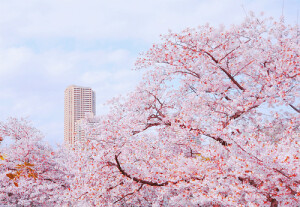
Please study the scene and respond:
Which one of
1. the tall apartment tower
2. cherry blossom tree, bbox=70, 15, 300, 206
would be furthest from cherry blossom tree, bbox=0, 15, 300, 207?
the tall apartment tower

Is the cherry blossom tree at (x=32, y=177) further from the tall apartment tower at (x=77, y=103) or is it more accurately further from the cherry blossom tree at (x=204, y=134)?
the tall apartment tower at (x=77, y=103)

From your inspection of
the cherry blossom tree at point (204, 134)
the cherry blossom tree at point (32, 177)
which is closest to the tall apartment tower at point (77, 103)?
the cherry blossom tree at point (32, 177)

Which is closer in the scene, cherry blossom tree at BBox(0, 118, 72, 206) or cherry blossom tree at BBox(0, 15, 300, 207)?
cherry blossom tree at BBox(0, 15, 300, 207)

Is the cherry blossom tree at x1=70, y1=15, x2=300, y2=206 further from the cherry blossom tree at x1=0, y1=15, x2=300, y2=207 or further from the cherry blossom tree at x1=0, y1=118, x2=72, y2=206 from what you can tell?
the cherry blossom tree at x1=0, y1=118, x2=72, y2=206

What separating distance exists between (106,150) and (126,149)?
574 mm

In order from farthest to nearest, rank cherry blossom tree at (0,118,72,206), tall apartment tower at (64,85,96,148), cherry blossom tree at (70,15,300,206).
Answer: tall apartment tower at (64,85,96,148) < cherry blossom tree at (0,118,72,206) < cherry blossom tree at (70,15,300,206)

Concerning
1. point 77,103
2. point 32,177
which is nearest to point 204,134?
point 32,177

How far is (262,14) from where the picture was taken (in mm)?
10625

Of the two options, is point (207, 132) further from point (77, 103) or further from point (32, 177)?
point (77, 103)

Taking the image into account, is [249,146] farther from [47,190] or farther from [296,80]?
[47,190]

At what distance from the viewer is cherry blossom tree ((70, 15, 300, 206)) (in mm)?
6383

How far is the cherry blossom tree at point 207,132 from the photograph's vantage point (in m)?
6.38

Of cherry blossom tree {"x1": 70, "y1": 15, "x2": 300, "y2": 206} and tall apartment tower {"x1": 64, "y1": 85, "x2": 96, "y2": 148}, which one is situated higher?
tall apartment tower {"x1": 64, "y1": 85, "x2": 96, "y2": 148}

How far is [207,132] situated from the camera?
27.0 feet
